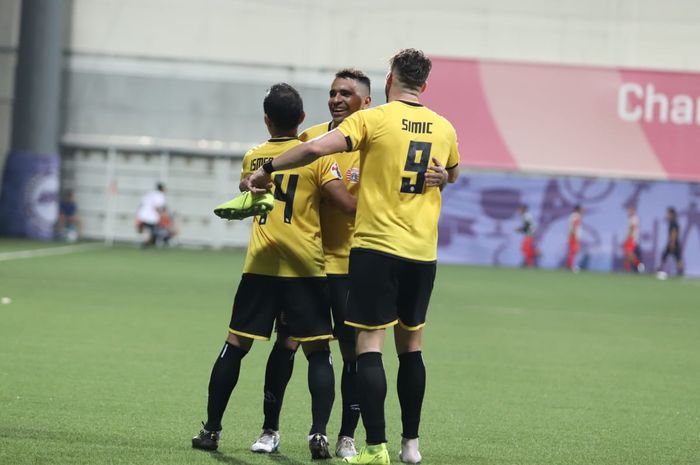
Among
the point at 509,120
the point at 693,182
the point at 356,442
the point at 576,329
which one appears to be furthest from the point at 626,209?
the point at 356,442

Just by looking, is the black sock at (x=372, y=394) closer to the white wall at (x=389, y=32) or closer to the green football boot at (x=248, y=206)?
the green football boot at (x=248, y=206)

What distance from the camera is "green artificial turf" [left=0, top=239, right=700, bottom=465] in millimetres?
7039

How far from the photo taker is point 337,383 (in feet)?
32.7

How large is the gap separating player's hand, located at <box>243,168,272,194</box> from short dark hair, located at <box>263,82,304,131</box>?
0.47m

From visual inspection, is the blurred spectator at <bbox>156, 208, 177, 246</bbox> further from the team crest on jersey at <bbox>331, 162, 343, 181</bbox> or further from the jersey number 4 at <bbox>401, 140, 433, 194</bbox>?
the jersey number 4 at <bbox>401, 140, 433, 194</bbox>

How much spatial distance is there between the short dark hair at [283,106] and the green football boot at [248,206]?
0.55 meters

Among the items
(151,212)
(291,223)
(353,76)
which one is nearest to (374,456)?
(291,223)

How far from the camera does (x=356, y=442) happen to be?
24.4 ft

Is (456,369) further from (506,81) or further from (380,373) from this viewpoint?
(506,81)

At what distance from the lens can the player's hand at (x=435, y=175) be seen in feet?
21.2

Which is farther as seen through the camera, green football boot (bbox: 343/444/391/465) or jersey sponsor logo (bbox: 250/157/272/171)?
jersey sponsor logo (bbox: 250/157/272/171)

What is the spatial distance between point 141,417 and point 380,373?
204 cm

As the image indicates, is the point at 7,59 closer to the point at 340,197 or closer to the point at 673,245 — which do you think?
the point at 673,245

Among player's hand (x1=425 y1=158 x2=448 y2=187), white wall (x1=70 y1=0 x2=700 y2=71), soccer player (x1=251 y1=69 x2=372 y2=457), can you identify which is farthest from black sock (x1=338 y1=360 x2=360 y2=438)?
white wall (x1=70 y1=0 x2=700 y2=71)
